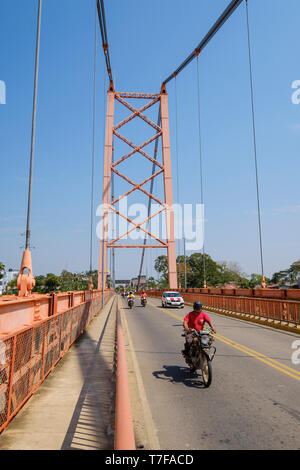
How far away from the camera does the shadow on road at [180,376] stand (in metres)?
6.79

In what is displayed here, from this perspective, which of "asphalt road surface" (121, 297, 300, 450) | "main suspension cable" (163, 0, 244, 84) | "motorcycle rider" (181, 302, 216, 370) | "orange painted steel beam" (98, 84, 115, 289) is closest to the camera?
"asphalt road surface" (121, 297, 300, 450)

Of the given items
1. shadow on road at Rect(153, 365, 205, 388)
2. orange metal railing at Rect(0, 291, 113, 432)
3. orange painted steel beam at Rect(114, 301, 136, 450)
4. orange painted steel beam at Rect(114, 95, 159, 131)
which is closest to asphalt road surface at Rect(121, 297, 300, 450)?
shadow on road at Rect(153, 365, 205, 388)

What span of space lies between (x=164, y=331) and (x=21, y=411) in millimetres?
9396

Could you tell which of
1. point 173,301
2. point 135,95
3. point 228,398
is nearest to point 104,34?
point 135,95

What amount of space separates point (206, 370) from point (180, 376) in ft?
2.92

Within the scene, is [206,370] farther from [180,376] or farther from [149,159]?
[149,159]

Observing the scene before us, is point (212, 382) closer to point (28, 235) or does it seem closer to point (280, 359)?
point (280, 359)

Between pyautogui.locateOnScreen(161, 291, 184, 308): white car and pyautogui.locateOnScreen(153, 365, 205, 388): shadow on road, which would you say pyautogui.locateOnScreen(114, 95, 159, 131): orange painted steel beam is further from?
pyautogui.locateOnScreen(153, 365, 205, 388): shadow on road

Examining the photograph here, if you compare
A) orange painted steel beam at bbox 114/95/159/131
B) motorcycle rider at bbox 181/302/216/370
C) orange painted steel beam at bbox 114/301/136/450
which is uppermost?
orange painted steel beam at bbox 114/95/159/131

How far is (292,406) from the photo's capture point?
535cm

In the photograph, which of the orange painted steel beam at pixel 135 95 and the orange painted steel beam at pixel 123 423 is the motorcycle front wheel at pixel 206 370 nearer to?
the orange painted steel beam at pixel 123 423

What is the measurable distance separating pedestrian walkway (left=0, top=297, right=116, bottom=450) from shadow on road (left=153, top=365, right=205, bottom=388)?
103 centimetres

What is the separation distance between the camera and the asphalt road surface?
4258 millimetres

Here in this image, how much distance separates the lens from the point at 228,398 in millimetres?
5766
